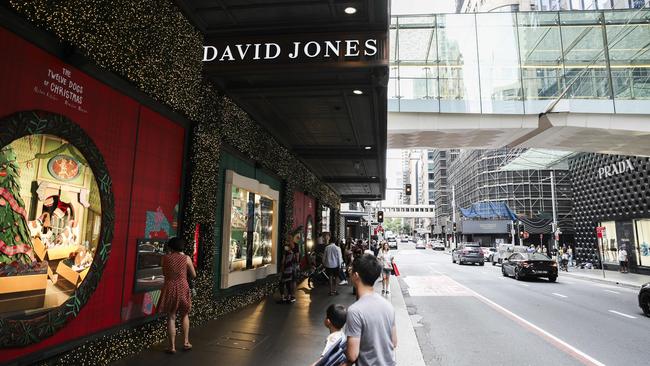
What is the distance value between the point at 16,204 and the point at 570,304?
14.2m

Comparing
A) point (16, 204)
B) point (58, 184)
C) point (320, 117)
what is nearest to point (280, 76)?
point (320, 117)

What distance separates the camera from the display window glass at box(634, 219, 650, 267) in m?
23.5

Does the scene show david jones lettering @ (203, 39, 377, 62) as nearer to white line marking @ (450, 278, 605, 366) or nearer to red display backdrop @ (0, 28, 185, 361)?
red display backdrop @ (0, 28, 185, 361)

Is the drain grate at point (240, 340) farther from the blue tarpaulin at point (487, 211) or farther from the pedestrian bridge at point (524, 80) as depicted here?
the blue tarpaulin at point (487, 211)

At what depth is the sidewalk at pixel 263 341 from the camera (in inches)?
220

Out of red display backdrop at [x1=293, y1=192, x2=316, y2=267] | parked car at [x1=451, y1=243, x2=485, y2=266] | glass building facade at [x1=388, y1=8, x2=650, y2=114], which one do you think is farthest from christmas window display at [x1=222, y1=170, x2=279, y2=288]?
parked car at [x1=451, y1=243, x2=485, y2=266]

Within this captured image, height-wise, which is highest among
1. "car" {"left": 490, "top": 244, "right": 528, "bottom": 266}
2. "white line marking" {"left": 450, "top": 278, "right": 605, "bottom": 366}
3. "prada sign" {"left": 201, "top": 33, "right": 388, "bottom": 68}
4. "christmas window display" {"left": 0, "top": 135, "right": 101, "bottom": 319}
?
"prada sign" {"left": 201, "top": 33, "right": 388, "bottom": 68}

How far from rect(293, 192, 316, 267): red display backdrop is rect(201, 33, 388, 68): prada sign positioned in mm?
8773

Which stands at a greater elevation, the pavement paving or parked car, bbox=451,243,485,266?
parked car, bbox=451,243,485,266

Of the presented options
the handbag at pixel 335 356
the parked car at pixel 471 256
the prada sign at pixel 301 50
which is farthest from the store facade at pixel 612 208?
the handbag at pixel 335 356

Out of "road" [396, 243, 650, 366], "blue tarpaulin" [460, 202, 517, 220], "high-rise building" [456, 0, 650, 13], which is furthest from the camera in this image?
"blue tarpaulin" [460, 202, 517, 220]

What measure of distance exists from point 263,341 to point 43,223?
154 inches

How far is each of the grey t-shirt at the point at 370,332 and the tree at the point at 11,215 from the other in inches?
137

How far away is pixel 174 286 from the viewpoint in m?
5.61
